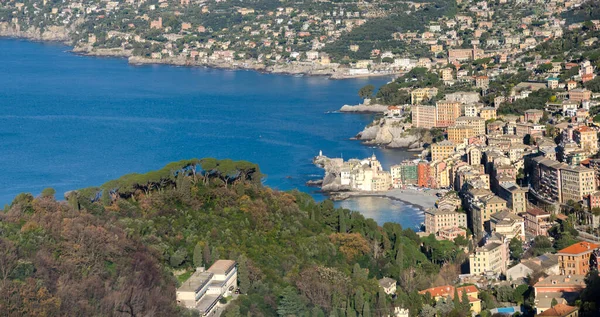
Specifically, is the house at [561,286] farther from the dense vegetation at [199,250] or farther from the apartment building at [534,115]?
the apartment building at [534,115]

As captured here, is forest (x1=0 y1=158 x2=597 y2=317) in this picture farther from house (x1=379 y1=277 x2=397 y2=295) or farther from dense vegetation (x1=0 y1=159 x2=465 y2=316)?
house (x1=379 y1=277 x2=397 y2=295)

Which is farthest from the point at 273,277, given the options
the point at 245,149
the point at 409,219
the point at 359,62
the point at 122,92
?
the point at 359,62

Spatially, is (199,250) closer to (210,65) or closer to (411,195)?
(411,195)

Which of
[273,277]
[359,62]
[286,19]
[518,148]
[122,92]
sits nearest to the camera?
Result: [273,277]

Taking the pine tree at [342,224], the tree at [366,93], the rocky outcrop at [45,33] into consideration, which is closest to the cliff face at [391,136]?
the tree at [366,93]

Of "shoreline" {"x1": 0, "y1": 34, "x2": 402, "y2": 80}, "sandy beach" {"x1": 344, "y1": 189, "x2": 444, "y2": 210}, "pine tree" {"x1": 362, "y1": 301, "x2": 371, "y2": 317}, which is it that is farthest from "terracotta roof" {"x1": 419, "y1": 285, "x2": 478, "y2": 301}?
"shoreline" {"x1": 0, "y1": 34, "x2": 402, "y2": 80}

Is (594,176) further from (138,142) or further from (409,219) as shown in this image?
(138,142)

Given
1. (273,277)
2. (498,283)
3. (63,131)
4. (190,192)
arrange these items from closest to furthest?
(273,277)
(498,283)
(190,192)
(63,131)
